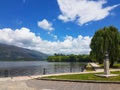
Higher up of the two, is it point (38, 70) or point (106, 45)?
point (106, 45)

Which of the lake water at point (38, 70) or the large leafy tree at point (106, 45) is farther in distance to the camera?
the large leafy tree at point (106, 45)

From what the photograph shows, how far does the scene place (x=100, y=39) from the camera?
44.8m

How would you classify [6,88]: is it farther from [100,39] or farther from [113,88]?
[100,39]

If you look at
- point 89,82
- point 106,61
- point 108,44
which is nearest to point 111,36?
point 108,44

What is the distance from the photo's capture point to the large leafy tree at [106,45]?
44.3 meters

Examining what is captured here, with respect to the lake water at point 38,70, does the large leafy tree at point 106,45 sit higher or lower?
higher

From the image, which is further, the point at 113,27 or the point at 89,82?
the point at 113,27

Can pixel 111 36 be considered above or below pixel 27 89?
above

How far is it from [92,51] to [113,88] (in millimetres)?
31109

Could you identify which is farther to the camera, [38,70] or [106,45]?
[38,70]

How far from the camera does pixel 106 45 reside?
44.7 m

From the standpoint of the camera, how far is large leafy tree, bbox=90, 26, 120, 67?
44.3 meters

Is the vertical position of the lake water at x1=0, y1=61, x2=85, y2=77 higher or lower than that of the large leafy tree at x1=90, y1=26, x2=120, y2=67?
lower

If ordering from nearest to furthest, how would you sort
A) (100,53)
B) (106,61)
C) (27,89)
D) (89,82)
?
1. (27,89)
2. (89,82)
3. (106,61)
4. (100,53)
